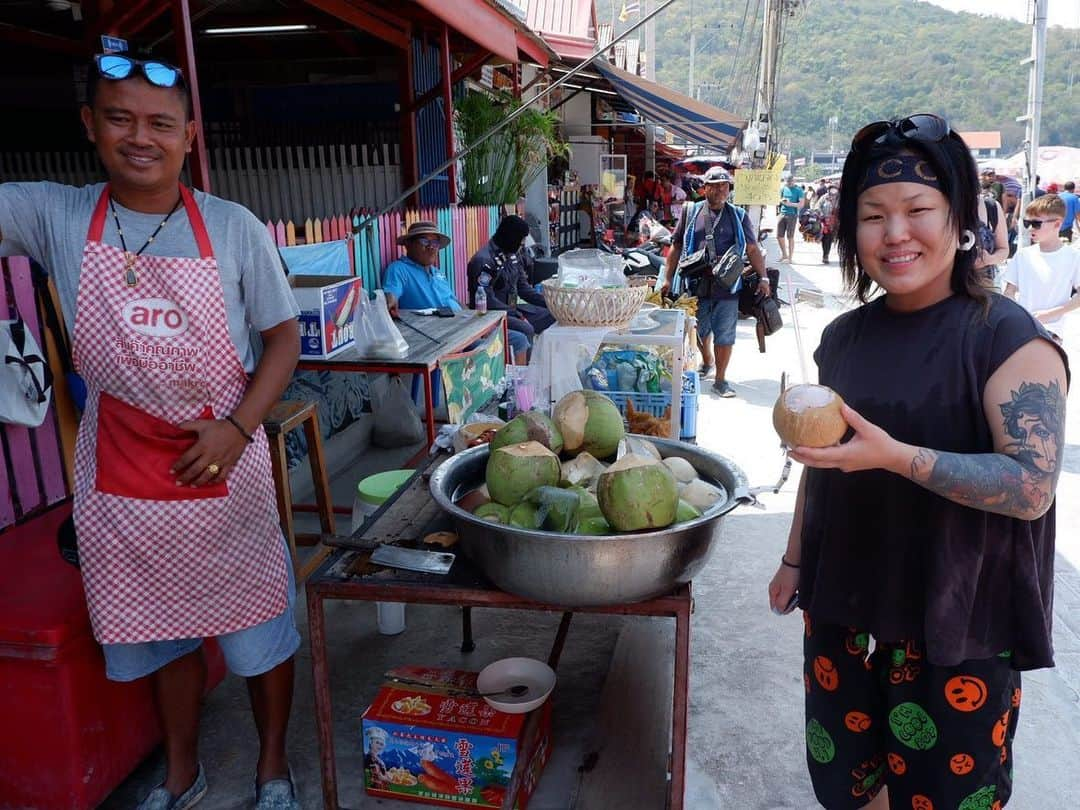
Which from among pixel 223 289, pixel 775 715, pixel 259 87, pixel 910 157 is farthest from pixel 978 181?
pixel 259 87

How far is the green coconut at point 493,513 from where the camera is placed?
73.5 inches

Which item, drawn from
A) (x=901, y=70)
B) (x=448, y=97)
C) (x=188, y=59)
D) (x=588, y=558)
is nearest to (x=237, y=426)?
(x=588, y=558)

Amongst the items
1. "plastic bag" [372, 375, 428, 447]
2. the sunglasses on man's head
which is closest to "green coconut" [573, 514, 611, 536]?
the sunglasses on man's head

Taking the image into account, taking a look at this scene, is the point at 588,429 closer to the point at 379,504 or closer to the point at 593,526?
the point at 593,526

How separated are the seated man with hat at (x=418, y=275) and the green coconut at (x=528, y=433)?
385 centimetres

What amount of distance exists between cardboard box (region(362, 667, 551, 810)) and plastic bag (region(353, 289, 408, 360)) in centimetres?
199

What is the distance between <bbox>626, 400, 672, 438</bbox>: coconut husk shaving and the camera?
10.4ft

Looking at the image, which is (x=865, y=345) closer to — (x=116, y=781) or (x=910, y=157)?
(x=910, y=157)

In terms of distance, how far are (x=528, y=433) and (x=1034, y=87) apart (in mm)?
15551

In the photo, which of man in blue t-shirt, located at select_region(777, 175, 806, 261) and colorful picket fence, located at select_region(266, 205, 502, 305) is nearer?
colorful picket fence, located at select_region(266, 205, 502, 305)

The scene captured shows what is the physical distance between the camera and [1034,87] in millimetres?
14023

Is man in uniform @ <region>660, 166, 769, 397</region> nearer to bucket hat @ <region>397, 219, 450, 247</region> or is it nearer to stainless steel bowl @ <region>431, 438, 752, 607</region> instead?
bucket hat @ <region>397, 219, 450, 247</region>

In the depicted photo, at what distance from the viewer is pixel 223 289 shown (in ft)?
6.72

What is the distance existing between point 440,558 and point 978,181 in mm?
1439
